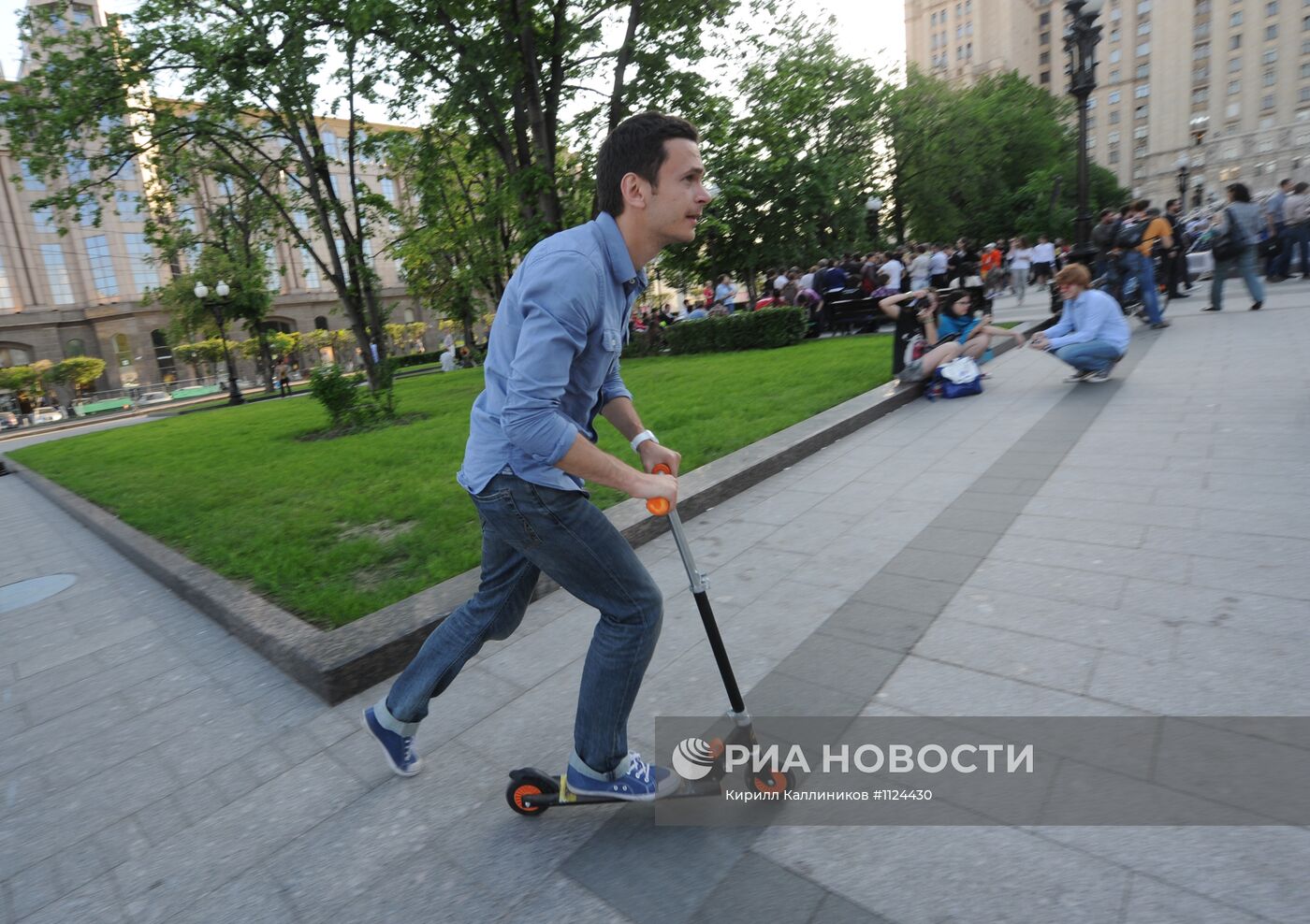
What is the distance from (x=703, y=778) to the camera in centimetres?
236

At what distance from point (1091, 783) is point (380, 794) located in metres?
2.33

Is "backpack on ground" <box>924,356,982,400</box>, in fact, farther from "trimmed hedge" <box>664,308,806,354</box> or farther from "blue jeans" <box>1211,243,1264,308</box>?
"trimmed hedge" <box>664,308,806,354</box>

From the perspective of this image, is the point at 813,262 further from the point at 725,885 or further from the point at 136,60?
the point at 725,885

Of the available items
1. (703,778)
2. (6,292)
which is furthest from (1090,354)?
(6,292)

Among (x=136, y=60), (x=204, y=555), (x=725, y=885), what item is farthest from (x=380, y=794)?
(x=136, y=60)

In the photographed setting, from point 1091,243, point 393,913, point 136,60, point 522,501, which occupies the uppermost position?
point 136,60

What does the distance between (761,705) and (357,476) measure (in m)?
6.10

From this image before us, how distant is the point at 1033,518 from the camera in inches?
178

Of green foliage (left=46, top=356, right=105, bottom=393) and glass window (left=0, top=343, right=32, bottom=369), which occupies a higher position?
glass window (left=0, top=343, right=32, bottom=369)

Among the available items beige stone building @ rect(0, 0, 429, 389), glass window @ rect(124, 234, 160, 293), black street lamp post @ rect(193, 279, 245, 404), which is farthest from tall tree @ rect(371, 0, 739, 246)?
glass window @ rect(124, 234, 160, 293)

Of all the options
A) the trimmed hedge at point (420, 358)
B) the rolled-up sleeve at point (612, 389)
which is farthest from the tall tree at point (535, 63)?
the trimmed hedge at point (420, 358)

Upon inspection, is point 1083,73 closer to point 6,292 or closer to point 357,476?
point 357,476

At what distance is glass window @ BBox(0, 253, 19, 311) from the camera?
46250 millimetres

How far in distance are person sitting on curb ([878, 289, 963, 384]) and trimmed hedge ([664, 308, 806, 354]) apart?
24.0 ft
